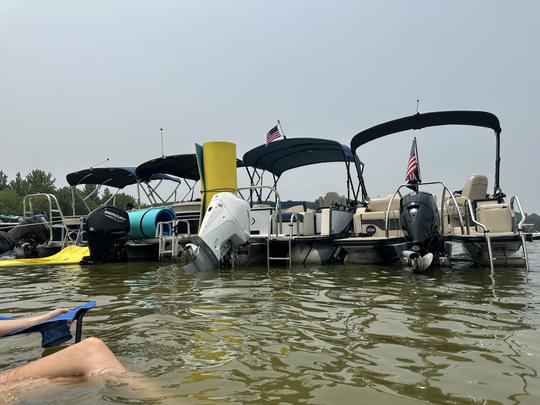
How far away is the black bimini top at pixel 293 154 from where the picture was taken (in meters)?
13.0

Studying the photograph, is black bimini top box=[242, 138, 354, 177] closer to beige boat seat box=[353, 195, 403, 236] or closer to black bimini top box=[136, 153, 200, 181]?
black bimini top box=[136, 153, 200, 181]

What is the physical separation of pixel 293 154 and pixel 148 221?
206 inches

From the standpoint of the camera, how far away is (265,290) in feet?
18.5

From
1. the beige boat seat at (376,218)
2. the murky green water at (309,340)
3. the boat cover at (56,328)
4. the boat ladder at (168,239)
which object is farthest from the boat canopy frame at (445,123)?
the boat cover at (56,328)

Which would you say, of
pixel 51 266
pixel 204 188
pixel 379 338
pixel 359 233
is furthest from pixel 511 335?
pixel 51 266

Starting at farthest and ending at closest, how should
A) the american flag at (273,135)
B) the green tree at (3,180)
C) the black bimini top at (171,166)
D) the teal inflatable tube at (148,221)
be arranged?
the green tree at (3,180)
the black bimini top at (171,166)
the american flag at (273,135)
the teal inflatable tube at (148,221)

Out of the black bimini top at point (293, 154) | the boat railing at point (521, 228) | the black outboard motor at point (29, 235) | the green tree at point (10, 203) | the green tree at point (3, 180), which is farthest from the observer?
the green tree at point (3, 180)

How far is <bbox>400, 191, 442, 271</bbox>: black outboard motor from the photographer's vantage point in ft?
24.7

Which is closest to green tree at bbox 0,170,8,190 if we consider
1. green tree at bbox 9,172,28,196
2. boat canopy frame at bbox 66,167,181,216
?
green tree at bbox 9,172,28,196

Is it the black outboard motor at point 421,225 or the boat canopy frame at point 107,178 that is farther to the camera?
the boat canopy frame at point 107,178

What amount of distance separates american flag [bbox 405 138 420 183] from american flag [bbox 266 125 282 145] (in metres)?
5.43

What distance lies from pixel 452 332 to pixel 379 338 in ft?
2.04

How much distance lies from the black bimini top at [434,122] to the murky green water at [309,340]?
212 inches

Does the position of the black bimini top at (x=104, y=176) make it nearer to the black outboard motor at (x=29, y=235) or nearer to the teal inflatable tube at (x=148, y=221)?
the black outboard motor at (x=29, y=235)
